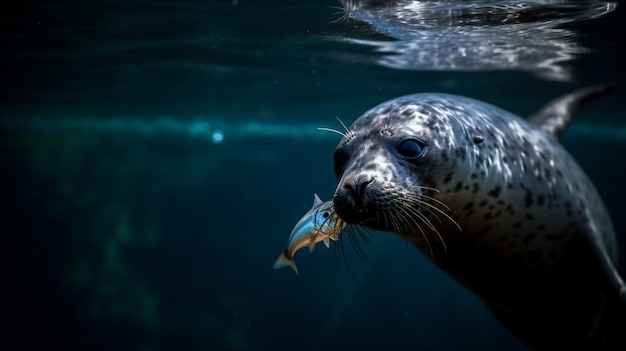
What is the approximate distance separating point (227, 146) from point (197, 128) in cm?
305

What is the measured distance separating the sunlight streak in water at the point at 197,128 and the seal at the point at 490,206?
62.8 feet

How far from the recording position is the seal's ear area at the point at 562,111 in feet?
18.6

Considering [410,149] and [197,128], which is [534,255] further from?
[197,128]

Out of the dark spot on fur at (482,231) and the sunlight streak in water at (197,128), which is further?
the sunlight streak in water at (197,128)

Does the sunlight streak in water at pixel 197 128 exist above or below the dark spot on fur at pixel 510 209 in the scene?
below

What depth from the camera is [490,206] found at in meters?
4.01

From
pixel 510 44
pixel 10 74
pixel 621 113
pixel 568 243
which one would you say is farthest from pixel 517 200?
pixel 621 113

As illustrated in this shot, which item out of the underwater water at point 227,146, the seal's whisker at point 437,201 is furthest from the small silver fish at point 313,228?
the underwater water at point 227,146

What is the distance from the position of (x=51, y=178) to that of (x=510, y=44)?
1927cm

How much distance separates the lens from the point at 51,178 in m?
21.7

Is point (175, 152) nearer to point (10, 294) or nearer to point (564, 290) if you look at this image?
point (10, 294)

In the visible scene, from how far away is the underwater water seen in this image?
29.2 ft

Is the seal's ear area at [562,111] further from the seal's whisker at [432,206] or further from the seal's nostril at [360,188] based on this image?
the seal's nostril at [360,188]

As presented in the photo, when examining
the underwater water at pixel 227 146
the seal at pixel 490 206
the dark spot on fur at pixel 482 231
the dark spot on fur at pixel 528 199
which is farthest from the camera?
the underwater water at pixel 227 146
